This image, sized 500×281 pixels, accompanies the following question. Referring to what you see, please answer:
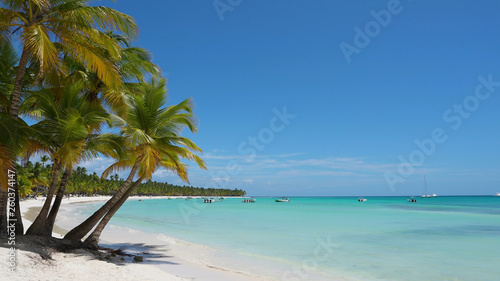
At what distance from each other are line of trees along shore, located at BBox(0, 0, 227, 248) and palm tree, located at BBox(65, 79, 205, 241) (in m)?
0.03

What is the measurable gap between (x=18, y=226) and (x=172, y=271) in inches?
151

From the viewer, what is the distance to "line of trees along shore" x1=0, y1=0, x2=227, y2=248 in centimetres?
709

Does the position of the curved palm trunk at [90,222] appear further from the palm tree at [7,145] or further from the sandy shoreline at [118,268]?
the palm tree at [7,145]

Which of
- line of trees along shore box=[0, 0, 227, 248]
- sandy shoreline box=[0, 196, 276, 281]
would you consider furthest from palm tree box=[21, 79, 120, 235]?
sandy shoreline box=[0, 196, 276, 281]

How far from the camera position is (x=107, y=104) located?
33.5 feet

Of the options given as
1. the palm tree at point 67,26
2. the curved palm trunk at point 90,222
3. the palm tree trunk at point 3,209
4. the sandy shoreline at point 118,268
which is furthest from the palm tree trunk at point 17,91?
the curved palm trunk at point 90,222

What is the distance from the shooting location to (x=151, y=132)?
955cm

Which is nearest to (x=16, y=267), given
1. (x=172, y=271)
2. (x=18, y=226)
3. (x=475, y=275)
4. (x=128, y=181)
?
(x=18, y=226)

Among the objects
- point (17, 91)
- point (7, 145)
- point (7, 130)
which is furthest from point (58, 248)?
point (17, 91)

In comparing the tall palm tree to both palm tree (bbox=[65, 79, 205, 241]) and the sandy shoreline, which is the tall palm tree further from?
the sandy shoreline

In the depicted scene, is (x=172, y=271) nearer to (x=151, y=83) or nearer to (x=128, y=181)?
(x=128, y=181)

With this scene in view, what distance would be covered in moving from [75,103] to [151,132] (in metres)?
2.07

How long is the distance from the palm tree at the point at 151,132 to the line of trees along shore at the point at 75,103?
0.09ft

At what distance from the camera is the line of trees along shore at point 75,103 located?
7.09 meters
